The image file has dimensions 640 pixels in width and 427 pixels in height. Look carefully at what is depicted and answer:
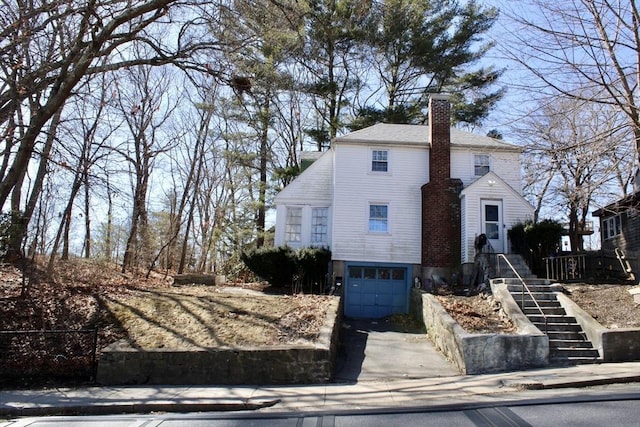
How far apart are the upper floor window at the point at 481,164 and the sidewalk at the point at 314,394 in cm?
1135

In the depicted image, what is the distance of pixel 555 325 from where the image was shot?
38.4 ft

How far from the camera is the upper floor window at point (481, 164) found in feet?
66.1

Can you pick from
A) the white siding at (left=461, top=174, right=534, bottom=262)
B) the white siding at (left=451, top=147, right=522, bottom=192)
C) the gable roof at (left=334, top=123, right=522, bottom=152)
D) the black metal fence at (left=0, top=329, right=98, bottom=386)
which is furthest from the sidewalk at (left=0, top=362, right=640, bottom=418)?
the gable roof at (left=334, top=123, right=522, bottom=152)

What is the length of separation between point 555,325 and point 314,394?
6.63 m

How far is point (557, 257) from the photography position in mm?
17000

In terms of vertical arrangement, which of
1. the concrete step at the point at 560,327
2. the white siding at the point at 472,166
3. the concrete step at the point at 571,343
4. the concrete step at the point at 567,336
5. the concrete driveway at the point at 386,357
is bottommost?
the concrete driveway at the point at 386,357

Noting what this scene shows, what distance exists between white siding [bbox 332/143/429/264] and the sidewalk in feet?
32.9

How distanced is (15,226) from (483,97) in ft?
78.6

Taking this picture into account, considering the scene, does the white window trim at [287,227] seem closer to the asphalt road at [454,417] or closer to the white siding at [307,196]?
the white siding at [307,196]

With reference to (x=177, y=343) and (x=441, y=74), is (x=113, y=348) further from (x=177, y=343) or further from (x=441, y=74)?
(x=441, y=74)

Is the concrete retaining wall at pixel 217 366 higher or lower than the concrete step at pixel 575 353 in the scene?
lower

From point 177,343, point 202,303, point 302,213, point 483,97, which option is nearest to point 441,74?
point 483,97

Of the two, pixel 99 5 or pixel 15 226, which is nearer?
pixel 99 5

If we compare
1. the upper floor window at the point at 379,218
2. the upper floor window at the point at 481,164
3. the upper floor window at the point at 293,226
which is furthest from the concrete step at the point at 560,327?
the upper floor window at the point at 293,226
